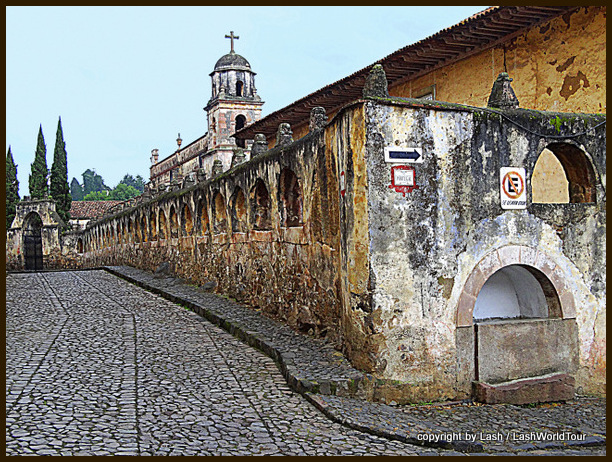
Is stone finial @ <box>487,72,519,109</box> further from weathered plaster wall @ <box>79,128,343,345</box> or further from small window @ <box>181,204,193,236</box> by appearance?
small window @ <box>181,204,193,236</box>

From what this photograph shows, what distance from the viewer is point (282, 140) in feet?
31.9

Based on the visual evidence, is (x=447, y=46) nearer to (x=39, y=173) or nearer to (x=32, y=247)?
(x=32, y=247)

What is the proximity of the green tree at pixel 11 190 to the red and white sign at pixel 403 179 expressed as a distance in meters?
40.4

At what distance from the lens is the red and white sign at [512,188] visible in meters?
6.94

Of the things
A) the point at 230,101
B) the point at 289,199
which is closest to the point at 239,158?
the point at 289,199

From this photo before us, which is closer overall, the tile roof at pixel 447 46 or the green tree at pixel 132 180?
the tile roof at pixel 447 46

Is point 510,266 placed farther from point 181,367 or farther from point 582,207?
point 181,367

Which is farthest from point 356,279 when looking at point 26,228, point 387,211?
point 26,228

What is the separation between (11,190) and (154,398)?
139ft

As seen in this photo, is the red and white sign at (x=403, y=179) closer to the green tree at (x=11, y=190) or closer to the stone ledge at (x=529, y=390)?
the stone ledge at (x=529, y=390)

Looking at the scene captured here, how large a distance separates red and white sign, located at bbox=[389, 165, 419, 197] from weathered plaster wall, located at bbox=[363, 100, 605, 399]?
0.06m

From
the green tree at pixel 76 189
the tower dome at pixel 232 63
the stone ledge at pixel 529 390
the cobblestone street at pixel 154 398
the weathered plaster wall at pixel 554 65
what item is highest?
the tower dome at pixel 232 63

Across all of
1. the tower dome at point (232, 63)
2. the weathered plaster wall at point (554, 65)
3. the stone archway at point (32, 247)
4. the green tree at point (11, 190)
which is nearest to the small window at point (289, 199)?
the weathered plaster wall at point (554, 65)

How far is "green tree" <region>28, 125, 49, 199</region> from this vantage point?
144 ft
